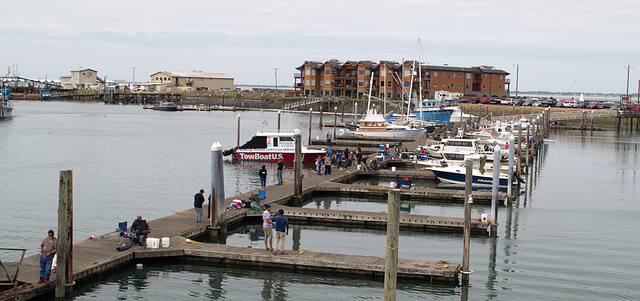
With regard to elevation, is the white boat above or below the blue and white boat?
above

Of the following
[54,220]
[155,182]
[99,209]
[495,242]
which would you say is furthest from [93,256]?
[155,182]

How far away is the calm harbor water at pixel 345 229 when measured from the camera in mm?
18859

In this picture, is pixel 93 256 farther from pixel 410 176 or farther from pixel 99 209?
pixel 410 176

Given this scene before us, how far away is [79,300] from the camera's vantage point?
17.2 m

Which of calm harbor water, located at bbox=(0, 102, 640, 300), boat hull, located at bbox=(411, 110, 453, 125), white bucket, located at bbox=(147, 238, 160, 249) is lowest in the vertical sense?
calm harbor water, located at bbox=(0, 102, 640, 300)

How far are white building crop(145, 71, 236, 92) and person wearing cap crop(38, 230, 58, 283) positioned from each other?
163 meters

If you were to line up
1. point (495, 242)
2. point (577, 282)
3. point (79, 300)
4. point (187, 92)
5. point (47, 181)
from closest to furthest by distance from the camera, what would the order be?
point (79, 300) < point (577, 282) < point (495, 242) < point (47, 181) < point (187, 92)

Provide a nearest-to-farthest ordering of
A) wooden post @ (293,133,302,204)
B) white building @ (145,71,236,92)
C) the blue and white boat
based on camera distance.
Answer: wooden post @ (293,133,302,204) < the blue and white boat < white building @ (145,71,236,92)

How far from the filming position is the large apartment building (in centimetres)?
12688

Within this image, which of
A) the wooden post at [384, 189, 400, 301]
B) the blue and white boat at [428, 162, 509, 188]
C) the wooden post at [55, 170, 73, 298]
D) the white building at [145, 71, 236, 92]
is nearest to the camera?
the wooden post at [384, 189, 400, 301]

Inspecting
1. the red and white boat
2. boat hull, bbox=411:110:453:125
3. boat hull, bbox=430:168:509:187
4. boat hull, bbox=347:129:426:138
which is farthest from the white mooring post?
boat hull, bbox=411:110:453:125

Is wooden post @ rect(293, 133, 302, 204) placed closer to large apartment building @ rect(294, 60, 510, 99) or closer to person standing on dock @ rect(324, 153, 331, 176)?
person standing on dock @ rect(324, 153, 331, 176)

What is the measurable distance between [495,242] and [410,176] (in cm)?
1632

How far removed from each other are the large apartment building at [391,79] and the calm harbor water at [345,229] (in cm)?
6652
